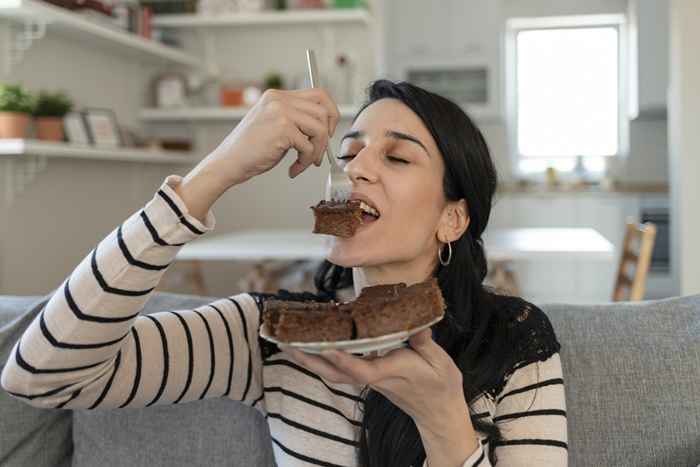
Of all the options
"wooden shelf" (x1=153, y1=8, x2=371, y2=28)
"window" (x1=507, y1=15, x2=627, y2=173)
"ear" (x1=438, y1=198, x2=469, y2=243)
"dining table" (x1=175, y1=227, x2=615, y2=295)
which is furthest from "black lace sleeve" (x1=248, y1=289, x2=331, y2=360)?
"window" (x1=507, y1=15, x2=627, y2=173)

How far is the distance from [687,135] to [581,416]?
10.4 feet

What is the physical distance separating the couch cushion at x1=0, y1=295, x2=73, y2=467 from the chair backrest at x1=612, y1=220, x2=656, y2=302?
7.21 ft

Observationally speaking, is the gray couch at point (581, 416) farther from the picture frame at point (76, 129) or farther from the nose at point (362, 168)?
the picture frame at point (76, 129)

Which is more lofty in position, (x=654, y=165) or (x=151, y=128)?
(x=151, y=128)

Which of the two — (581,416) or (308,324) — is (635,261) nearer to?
(581,416)

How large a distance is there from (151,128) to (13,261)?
2.03 meters

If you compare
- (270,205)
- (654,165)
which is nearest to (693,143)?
(654,165)

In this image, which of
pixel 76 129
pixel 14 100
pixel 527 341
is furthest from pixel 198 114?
pixel 527 341

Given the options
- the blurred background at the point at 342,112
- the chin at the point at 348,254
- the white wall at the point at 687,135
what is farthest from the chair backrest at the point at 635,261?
the chin at the point at 348,254

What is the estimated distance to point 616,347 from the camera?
4.03 ft

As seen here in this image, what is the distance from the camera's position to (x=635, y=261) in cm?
323

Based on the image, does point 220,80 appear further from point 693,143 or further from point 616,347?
point 616,347

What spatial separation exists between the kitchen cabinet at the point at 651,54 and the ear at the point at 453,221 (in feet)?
15.3

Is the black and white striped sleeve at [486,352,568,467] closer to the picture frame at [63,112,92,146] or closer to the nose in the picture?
the nose
